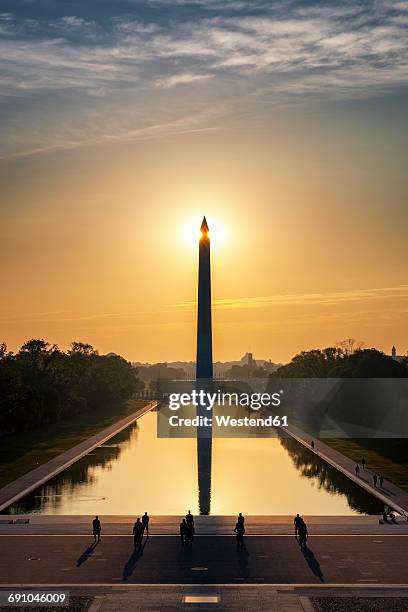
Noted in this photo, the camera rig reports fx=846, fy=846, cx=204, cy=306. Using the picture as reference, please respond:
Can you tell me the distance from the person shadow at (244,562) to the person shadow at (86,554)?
562 centimetres

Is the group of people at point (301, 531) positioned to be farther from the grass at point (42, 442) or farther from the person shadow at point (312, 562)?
the grass at point (42, 442)

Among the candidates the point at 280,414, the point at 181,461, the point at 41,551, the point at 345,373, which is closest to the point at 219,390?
the point at 280,414

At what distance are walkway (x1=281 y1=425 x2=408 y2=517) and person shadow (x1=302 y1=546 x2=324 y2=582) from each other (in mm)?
11097

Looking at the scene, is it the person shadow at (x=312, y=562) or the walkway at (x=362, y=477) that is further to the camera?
the walkway at (x=362, y=477)

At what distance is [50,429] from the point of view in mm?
91750

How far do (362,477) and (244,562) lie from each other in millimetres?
25588

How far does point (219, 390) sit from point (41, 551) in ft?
451

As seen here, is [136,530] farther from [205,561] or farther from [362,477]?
[362,477]

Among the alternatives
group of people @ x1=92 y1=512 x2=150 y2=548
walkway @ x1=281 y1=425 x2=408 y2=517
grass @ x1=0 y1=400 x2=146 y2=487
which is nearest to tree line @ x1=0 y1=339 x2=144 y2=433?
grass @ x1=0 y1=400 x2=146 y2=487

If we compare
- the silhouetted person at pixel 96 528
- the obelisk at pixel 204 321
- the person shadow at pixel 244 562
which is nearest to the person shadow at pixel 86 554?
the silhouetted person at pixel 96 528

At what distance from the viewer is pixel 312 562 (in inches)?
1212

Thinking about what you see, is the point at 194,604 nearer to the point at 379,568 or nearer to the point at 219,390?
the point at 379,568

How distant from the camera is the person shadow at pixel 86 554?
1211 inches

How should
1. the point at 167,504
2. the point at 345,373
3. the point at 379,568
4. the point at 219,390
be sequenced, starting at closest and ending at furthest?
the point at 379,568, the point at 167,504, the point at 345,373, the point at 219,390
